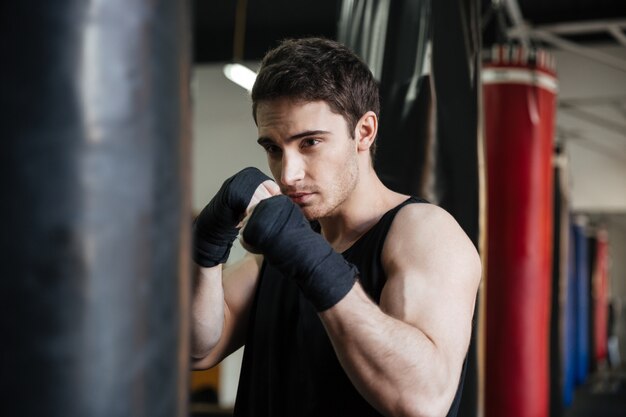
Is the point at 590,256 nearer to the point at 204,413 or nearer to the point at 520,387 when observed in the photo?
the point at 204,413

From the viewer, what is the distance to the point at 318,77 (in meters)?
1.46

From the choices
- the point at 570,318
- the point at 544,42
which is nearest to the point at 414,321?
the point at 544,42

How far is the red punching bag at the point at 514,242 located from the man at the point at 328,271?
Answer: 2.51 m

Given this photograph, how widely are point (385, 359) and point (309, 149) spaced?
474 mm

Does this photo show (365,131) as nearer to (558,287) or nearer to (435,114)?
(435,114)

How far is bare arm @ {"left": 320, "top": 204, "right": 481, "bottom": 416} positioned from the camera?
116 cm

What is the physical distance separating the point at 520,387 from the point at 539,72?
1.71 metres

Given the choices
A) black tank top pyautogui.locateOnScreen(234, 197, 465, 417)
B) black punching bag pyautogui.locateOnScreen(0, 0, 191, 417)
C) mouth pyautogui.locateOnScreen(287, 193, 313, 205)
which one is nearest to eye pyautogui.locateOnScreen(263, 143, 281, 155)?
mouth pyautogui.locateOnScreen(287, 193, 313, 205)

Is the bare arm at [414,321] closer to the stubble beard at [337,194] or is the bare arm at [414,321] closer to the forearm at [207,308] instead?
the stubble beard at [337,194]

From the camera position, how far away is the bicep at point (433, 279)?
4.11 feet

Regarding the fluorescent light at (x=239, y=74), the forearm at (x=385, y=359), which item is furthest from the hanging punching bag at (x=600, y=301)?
the forearm at (x=385, y=359)

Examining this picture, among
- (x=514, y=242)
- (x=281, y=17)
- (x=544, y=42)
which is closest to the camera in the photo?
(x=514, y=242)

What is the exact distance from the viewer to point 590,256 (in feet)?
43.2

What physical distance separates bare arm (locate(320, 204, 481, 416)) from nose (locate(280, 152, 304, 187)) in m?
0.20
